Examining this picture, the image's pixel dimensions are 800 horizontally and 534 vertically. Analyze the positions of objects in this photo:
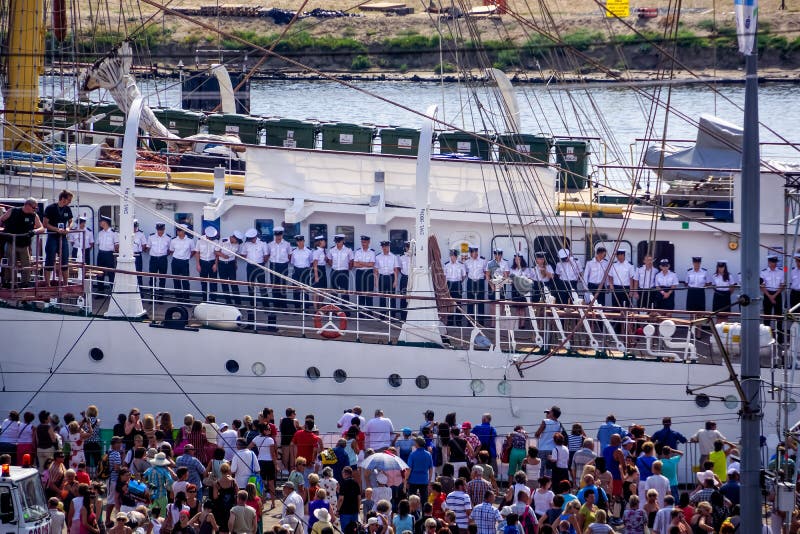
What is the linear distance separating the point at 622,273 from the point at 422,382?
345cm

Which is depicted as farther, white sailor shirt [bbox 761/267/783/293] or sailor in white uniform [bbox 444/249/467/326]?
sailor in white uniform [bbox 444/249/467/326]

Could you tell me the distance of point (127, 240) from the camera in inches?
853

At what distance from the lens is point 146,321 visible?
2186 centimetres

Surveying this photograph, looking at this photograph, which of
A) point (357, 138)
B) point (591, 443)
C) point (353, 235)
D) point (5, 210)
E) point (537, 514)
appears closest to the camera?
point (537, 514)

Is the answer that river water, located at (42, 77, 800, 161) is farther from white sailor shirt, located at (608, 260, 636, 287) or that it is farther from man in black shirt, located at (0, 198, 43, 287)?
man in black shirt, located at (0, 198, 43, 287)

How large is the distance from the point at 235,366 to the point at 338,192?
339 centimetres

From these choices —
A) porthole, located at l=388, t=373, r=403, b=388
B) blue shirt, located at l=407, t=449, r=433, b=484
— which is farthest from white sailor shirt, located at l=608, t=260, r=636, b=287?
blue shirt, located at l=407, t=449, r=433, b=484

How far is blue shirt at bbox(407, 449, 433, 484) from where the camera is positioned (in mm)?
17500

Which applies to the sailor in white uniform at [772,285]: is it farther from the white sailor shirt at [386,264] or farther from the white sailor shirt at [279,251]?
the white sailor shirt at [279,251]

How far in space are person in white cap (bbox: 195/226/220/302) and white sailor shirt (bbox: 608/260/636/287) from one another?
6.05 metres

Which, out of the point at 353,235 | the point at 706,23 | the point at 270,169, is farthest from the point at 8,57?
the point at 706,23

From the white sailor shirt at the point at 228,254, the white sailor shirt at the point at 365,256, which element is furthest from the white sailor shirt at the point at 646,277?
the white sailor shirt at the point at 228,254

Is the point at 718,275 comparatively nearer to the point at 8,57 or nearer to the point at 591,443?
the point at 591,443

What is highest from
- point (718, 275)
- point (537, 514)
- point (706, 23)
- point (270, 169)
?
point (706, 23)
